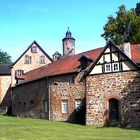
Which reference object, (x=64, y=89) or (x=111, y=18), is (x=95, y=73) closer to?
(x=64, y=89)

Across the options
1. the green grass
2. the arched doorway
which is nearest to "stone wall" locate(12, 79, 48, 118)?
the arched doorway

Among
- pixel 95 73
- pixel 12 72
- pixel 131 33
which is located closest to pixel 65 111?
pixel 95 73

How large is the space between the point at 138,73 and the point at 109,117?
4864 millimetres

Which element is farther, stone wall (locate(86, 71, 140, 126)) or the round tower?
the round tower

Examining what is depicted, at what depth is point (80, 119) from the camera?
37906 millimetres

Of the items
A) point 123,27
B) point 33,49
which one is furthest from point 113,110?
point 33,49

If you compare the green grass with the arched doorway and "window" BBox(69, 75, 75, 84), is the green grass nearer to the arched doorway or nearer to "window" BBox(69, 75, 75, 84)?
the arched doorway

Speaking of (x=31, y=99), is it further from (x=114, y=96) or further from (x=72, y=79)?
(x=114, y=96)

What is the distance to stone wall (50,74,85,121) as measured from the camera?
3912 cm

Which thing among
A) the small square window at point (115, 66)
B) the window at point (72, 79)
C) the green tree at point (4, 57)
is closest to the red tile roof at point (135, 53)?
the small square window at point (115, 66)

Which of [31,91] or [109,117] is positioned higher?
[31,91]

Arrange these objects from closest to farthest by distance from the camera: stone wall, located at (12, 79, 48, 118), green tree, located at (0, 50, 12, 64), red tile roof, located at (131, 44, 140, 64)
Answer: red tile roof, located at (131, 44, 140, 64) → stone wall, located at (12, 79, 48, 118) → green tree, located at (0, 50, 12, 64)

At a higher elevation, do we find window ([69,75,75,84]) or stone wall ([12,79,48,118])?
window ([69,75,75,84])

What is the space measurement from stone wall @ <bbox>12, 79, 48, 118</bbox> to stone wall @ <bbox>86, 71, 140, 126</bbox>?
9.33 metres
